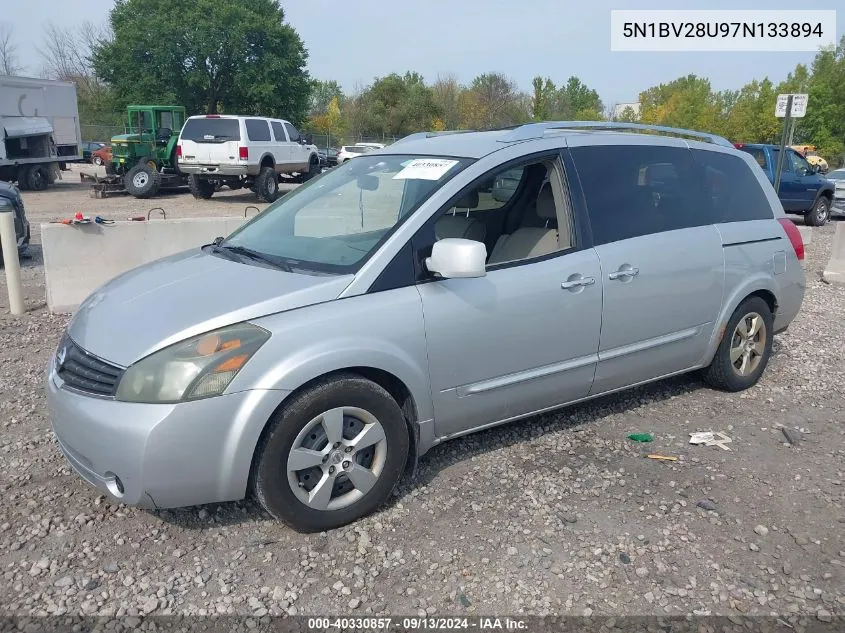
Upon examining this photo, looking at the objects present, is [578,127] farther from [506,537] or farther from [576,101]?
[576,101]

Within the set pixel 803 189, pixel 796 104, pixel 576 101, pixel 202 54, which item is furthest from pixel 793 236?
pixel 576 101

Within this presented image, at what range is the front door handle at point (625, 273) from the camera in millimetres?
3980

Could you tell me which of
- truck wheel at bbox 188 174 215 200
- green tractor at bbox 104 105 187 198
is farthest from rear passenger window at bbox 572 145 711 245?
green tractor at bbox 104 105 187 198

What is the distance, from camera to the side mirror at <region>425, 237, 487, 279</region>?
128 inches

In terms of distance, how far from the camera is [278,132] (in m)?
20.2

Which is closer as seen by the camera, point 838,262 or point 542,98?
point 838,262

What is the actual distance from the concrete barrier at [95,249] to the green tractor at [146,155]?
14.1m

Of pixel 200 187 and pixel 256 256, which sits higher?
pixel 200 187

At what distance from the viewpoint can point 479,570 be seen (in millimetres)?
2980

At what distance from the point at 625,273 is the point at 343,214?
1627mm

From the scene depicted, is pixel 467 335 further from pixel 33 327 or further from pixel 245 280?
pixel 33 327

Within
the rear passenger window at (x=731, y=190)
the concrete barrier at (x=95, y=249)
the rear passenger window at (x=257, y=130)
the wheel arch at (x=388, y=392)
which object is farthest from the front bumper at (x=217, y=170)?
the wheel arch at (x=388, y=392)

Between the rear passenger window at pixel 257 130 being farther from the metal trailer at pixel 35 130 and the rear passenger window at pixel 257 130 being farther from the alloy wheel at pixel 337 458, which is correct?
the alloy wheel at pixel 337 458

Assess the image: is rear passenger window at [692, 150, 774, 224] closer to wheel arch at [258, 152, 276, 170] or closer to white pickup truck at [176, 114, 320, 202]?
white pickup truck at [176, 114, 320, 202]
